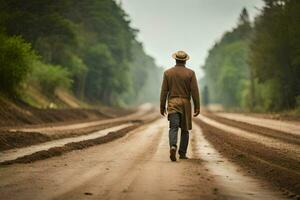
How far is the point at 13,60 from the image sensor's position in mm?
35156

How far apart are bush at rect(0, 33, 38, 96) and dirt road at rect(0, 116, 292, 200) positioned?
75.9 ft

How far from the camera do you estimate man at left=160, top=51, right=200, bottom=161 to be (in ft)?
42.4

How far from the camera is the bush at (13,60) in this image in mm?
34625

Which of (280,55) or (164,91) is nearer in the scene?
(164,91)

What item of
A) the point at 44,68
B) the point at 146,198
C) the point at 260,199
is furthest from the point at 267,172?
the point at 44,68

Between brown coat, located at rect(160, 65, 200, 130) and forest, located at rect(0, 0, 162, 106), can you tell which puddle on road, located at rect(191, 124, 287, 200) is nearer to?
brown coat, located at rect(160, 65, 200, 130)

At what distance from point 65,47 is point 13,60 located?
2606cm

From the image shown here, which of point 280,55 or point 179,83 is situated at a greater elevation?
point 280,55

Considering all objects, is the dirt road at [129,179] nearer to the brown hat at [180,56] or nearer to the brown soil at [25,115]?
the brown hat at [180,56]

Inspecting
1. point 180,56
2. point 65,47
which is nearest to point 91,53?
point 65,47

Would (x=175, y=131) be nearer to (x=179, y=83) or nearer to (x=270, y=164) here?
(x=179, y=83)

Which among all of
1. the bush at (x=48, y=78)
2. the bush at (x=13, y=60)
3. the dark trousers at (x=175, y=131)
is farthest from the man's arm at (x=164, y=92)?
the bush at (x=48, y=78)

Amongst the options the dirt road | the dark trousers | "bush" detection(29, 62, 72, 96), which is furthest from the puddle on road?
"bush" detection(29, 62, 72, 96)

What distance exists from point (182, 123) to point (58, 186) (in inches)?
211
